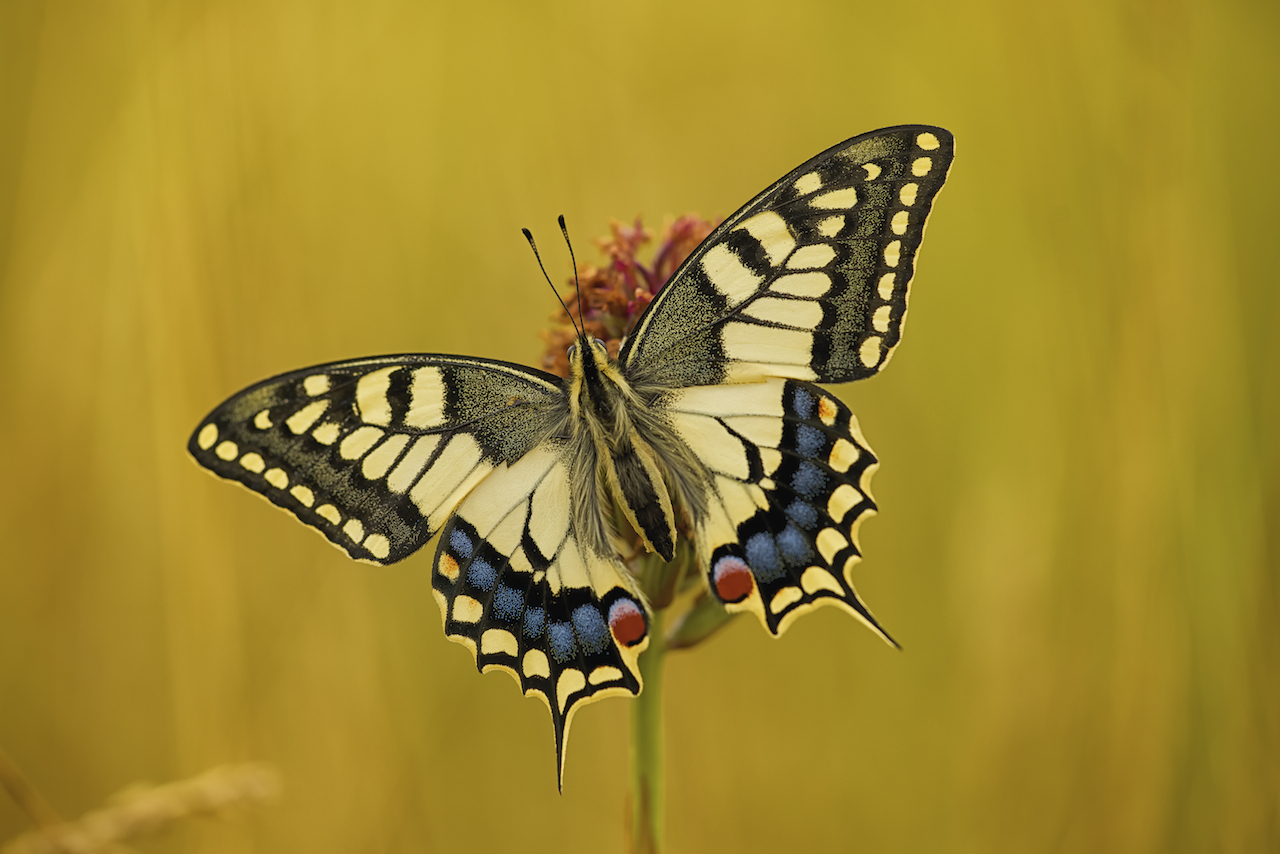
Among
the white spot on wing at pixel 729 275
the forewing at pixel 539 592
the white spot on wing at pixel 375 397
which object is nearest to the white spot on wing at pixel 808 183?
the white spot on wing at pixel 729 275

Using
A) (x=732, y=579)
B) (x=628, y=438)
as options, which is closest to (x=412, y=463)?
(x=628, y=438)

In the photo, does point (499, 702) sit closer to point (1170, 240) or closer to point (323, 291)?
point (323, 291)

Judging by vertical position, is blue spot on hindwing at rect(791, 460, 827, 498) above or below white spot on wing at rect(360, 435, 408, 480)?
below

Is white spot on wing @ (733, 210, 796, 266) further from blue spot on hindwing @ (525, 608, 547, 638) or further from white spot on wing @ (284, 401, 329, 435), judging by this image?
A: white spot on wing @ (284, 401, 329, 435)

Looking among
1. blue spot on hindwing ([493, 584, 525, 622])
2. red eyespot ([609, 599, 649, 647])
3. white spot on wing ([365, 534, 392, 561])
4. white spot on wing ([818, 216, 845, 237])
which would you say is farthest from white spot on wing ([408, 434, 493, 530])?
white spot on wing ([818, 216, 845, 237])

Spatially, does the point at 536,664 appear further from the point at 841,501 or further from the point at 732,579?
the point at 841,501

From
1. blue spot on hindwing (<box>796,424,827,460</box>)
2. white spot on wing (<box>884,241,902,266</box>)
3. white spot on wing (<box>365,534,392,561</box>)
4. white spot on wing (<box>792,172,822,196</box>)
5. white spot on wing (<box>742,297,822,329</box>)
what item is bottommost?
white spot on wing (<box>365,534,392,561</box>)

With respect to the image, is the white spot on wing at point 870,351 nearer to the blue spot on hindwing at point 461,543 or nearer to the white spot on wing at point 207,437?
the blue spot on hindwing at point 461,543

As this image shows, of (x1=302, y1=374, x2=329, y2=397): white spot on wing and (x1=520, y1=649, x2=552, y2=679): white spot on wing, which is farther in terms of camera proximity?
(x1=302, y1=374, x2=329, y2=397): white spot on wing
